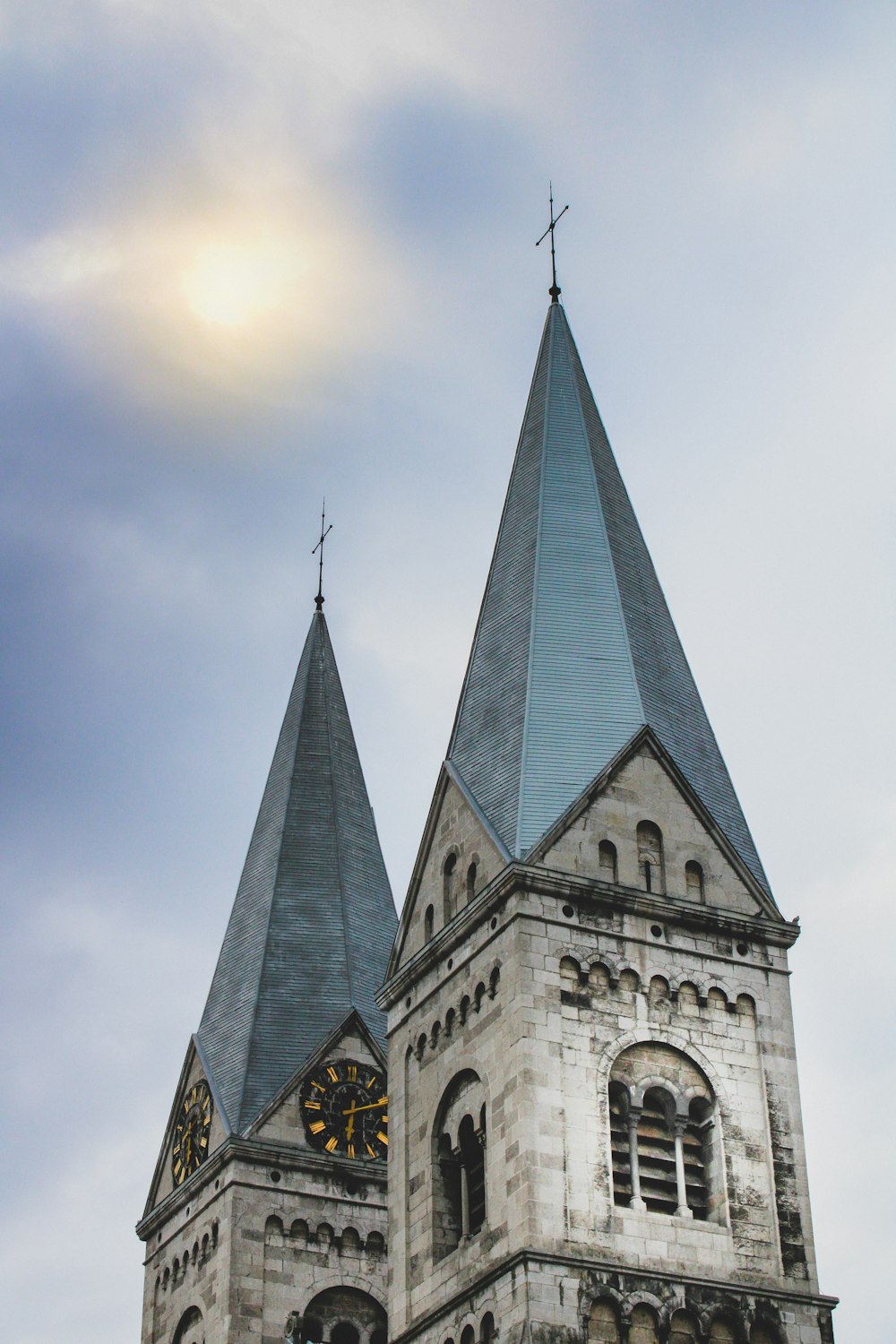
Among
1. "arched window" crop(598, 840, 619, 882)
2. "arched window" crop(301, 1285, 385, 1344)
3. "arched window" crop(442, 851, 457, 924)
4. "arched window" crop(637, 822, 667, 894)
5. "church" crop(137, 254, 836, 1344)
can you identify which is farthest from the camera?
"arched window" crop(301, 1285, 385, 1344)

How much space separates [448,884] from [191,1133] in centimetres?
1123

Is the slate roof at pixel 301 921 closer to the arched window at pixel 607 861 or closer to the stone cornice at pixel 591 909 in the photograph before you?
the stone cornice at pixel 591 909

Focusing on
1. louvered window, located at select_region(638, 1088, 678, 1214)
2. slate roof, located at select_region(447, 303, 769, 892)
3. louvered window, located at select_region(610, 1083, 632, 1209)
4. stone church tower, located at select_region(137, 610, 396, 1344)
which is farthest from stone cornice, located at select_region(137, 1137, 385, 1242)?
louvered window, located at select_region(610, 1083, 632, 1209)

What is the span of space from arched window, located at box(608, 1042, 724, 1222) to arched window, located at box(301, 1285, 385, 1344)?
11710mm

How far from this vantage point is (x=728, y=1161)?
3853 cm

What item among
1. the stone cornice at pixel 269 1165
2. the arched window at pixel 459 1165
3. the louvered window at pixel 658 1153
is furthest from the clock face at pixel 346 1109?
the louvered window at pixel 658 1153

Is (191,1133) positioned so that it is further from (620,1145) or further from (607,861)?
(620,1145)

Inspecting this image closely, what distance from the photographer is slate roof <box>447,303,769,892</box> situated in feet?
139

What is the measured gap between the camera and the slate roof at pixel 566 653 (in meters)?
42.5

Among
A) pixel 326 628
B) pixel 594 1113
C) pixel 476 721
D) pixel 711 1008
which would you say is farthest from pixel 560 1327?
pixel 326 628

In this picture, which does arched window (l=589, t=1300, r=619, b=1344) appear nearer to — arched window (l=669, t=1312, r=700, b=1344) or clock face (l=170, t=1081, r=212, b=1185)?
arched window (l=669, t=1312, r=700, b=1344)

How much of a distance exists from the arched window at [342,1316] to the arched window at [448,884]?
9956mm

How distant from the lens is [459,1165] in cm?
3997

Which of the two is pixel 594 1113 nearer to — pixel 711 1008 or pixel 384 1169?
pixel 711 1008
